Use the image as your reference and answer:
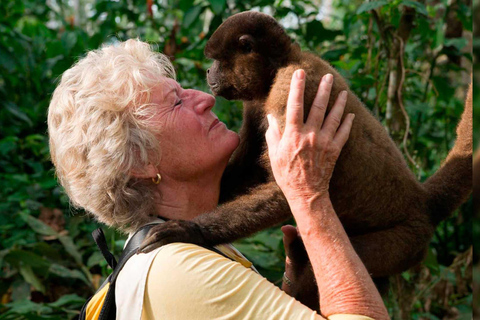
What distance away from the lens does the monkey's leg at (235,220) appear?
1.88m

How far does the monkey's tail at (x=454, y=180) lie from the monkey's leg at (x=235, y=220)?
0.69m

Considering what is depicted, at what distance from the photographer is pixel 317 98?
1.92 metres

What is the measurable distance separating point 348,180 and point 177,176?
0.69 metres

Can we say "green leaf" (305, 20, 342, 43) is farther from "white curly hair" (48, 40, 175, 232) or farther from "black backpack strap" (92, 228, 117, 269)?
"black backpack strap" (92, 228, 117, 269)

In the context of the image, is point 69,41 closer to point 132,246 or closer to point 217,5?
point 217,5

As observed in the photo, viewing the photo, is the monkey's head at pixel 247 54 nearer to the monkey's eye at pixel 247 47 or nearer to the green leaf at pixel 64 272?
the monkey's eye at pixel 247 47

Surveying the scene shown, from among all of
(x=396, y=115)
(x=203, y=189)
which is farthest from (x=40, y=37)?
(x=203, y=189)

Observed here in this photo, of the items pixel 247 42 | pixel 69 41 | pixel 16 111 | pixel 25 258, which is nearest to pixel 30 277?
pixel 25 258

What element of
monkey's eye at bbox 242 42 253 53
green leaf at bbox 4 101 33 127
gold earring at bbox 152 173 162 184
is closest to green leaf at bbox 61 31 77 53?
green leaf at bbox 4 101 33 127

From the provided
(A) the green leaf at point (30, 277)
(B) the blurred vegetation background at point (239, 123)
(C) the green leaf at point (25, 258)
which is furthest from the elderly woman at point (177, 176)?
(A) the green leaf at point (30, 277)

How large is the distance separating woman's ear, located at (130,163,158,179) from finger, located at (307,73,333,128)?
62 centimetres

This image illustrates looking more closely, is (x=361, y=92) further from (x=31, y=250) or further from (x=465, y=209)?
(x=31, y=250)

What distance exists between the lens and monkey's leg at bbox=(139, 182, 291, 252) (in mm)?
1882

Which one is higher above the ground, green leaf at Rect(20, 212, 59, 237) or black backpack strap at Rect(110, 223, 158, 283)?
black backpack strap at Rect(110, 223, 158, 283)
